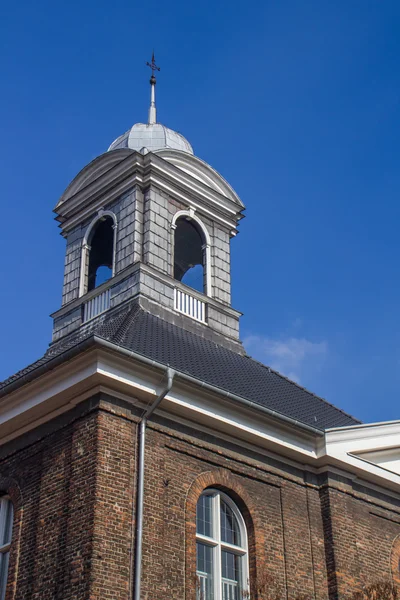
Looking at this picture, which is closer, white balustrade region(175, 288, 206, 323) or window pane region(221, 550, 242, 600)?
window pane region(221, 550, 242, 600)

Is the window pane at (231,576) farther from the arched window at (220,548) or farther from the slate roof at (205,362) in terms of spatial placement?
the slate roof at (205,362)

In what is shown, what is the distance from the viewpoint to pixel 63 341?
848 inches

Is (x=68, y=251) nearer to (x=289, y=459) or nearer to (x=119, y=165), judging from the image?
(x=119, y=165)

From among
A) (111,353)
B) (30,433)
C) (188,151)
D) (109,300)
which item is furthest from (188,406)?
(188,151)

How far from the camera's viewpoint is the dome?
24438 millimetres

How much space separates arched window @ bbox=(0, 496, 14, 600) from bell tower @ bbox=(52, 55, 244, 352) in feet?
18.6

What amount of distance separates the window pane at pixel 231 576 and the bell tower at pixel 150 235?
6.15 meters

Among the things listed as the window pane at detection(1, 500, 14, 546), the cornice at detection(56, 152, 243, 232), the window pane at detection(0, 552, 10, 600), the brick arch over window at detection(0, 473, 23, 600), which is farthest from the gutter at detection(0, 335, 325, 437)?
the cornice at detection(56, 152, 243, 232)

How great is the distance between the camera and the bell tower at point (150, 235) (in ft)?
68.9

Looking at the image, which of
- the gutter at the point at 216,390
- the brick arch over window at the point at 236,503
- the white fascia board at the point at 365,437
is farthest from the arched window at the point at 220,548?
the white fascia board at the point at 365,437

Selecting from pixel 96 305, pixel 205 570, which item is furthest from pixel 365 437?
pixel 96 305

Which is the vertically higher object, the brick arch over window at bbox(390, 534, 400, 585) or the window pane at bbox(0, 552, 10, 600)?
the brick arch over window at bbox(390, 534, 400, 585)

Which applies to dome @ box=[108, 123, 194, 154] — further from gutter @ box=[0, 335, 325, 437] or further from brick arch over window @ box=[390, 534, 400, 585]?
brick arch over window @ box=[390, 534, 400, 585]

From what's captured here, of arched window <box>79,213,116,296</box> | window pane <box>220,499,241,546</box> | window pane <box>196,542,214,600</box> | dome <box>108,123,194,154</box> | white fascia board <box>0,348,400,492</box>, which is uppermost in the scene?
dome <box>108,123,194,154</box>
